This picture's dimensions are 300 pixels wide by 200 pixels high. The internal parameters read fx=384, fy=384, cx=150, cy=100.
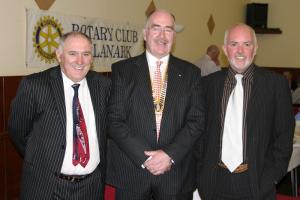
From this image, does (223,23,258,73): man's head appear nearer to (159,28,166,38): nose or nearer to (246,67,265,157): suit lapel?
(246,67,265,157): suit lapel

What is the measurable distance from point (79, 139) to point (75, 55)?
1.66ft

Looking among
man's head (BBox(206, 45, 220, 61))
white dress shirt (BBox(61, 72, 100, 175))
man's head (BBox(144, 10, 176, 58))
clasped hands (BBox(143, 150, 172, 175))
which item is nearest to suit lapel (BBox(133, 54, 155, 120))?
man's head (BBox(144, 10, 176, 58))

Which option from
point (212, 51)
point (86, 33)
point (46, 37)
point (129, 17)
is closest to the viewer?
point (46, 37)

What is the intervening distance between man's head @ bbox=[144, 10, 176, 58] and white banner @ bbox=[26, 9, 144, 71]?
2.31 m

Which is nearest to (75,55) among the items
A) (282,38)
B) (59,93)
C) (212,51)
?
(59,93)

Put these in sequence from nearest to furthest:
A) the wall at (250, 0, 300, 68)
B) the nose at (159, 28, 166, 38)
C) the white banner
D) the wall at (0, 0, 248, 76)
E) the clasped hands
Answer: the clasped hands < the nose at (159, 28, 166, 38) < the wall at (0, 0, 248, 76) < the white banner < the wall at (250, 0, 300, 68)

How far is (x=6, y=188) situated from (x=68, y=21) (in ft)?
7.01

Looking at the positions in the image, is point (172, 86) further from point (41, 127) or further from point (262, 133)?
point (41, 127)

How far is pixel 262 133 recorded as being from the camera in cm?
249

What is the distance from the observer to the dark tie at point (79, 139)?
229cm

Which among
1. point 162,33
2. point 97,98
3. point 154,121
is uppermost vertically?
point 162,33

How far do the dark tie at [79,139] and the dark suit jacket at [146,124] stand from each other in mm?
219

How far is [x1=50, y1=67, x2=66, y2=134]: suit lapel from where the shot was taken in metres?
2.28

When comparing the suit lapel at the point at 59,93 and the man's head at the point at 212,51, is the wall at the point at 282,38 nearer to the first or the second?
the man's head at the point at 212,51
